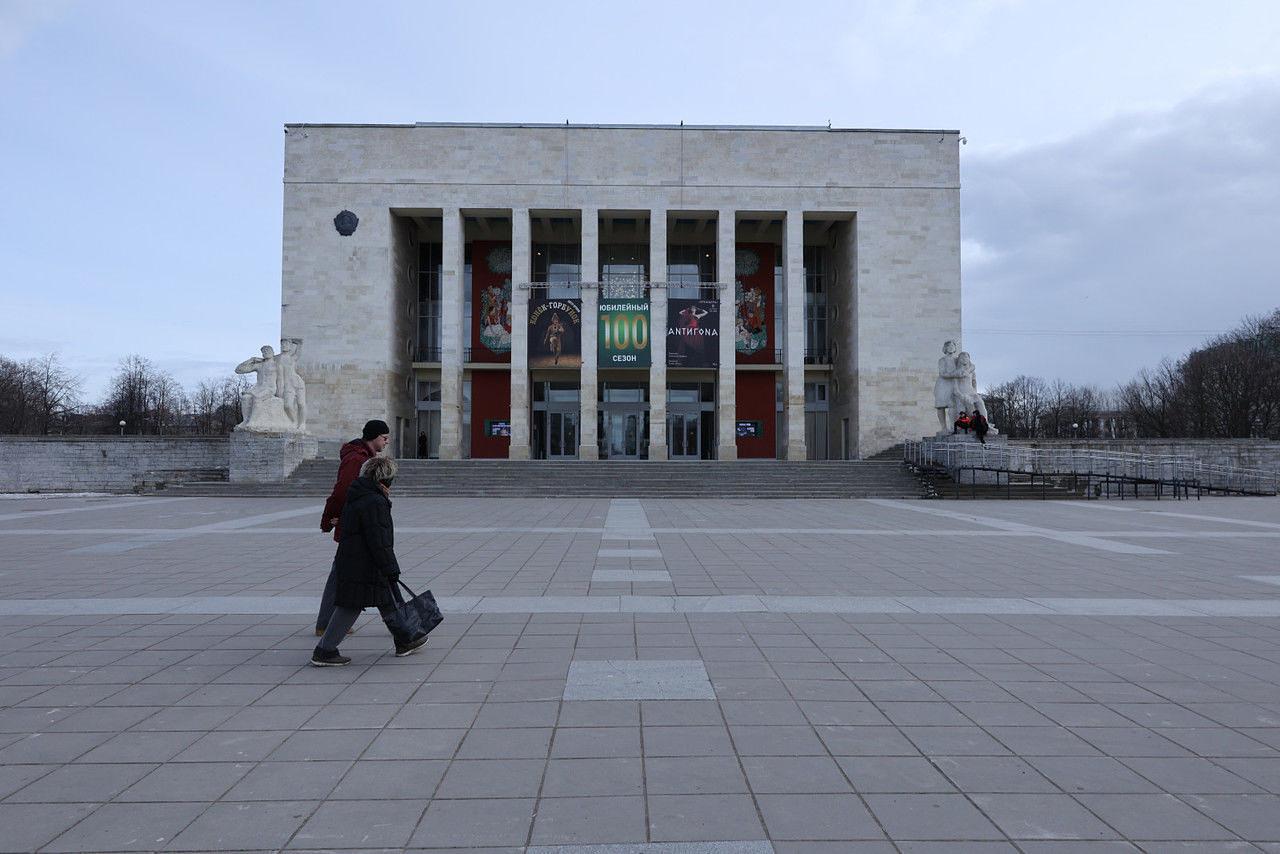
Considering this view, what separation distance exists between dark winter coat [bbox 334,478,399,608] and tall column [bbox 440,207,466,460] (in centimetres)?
3122

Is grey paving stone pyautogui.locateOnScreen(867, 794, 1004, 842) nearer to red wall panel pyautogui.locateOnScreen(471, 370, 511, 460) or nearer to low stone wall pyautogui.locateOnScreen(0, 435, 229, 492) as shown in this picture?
low stone wall pyautogui.locateOnScreen(0, 435, 229, 492)

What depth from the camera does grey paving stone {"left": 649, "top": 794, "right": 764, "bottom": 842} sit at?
288cm

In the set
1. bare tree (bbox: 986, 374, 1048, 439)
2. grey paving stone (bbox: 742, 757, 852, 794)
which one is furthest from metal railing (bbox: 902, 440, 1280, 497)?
bare tree (bbox: 986, 374, 1048, 439)

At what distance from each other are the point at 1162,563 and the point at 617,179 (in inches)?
1227

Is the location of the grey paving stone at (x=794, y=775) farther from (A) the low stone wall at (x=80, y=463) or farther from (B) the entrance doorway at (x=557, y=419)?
(B) the entrance doorway at (x=557, y=419)

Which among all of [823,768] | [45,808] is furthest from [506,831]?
[45,808]

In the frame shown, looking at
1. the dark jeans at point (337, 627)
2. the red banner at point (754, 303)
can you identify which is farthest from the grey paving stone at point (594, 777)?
the red banner at point (754, 303)

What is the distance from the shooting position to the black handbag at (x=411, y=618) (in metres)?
5.23

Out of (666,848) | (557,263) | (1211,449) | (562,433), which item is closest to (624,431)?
(562,433)

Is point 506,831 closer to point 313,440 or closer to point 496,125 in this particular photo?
point 313,440

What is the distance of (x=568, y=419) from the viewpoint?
40.5 meters

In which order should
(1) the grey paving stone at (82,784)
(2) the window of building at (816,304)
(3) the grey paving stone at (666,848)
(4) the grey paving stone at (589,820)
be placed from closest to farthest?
1. (3) the grey paving stone at (666,848)
2. (4) the grey paving stone at (589,820)
3. (1) the grey paving stone at (82,784)
4. (2) the window of building at (816,304)

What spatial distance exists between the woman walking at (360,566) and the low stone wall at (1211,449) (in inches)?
1249

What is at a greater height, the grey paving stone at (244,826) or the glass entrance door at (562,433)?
the glass entrance door at (562,433)
